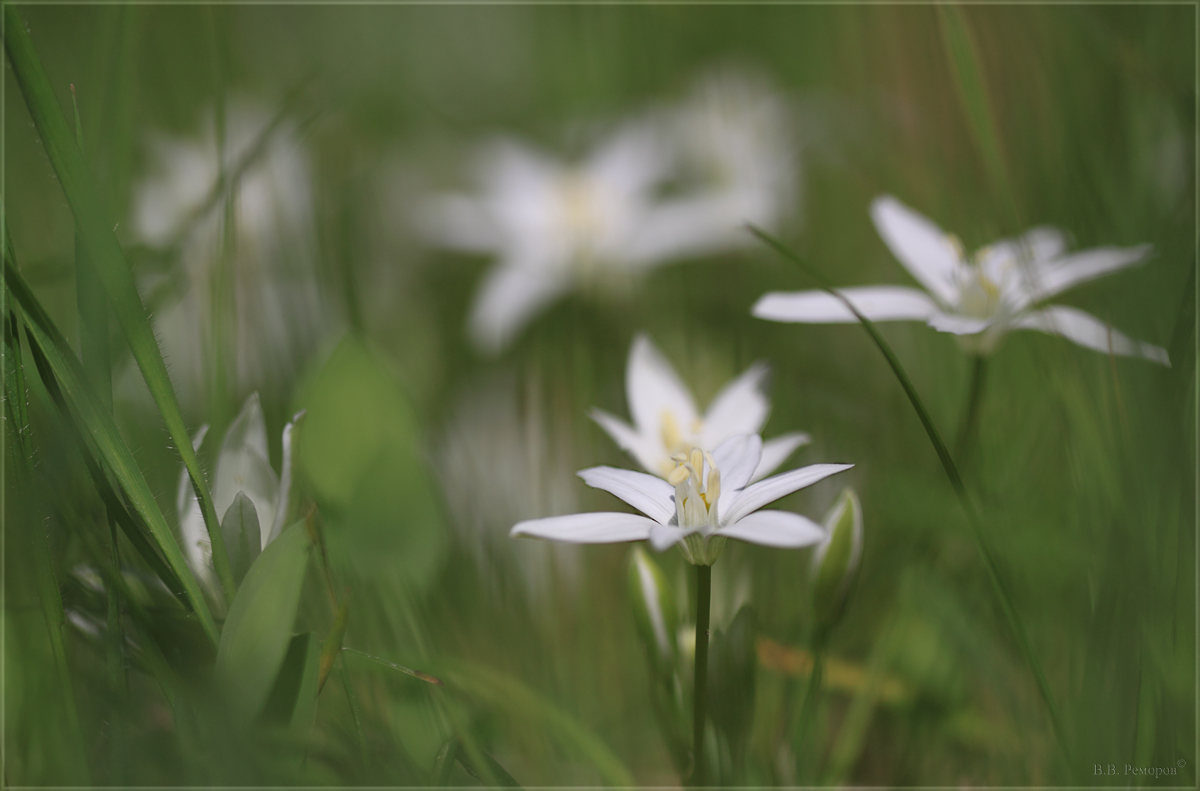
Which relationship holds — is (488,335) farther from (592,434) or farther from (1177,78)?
(1177,78)

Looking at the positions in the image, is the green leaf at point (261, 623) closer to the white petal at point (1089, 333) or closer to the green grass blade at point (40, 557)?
the green grass blade at point (40, 557)

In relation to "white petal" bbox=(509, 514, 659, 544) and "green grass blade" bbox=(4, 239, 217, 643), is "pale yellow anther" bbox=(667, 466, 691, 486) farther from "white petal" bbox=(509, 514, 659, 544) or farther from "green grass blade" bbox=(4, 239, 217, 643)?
"green grass blade" bbox=(4, 239, 217, 643)

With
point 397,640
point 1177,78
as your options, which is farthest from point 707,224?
point 397,640

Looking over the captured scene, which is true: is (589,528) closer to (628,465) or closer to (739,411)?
(739,411)

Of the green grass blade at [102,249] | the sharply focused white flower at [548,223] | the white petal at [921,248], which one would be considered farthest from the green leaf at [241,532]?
the sharply focused white flower at [548,223]

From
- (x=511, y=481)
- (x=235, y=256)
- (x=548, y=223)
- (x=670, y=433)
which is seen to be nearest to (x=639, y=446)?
(x=670, y=433)
